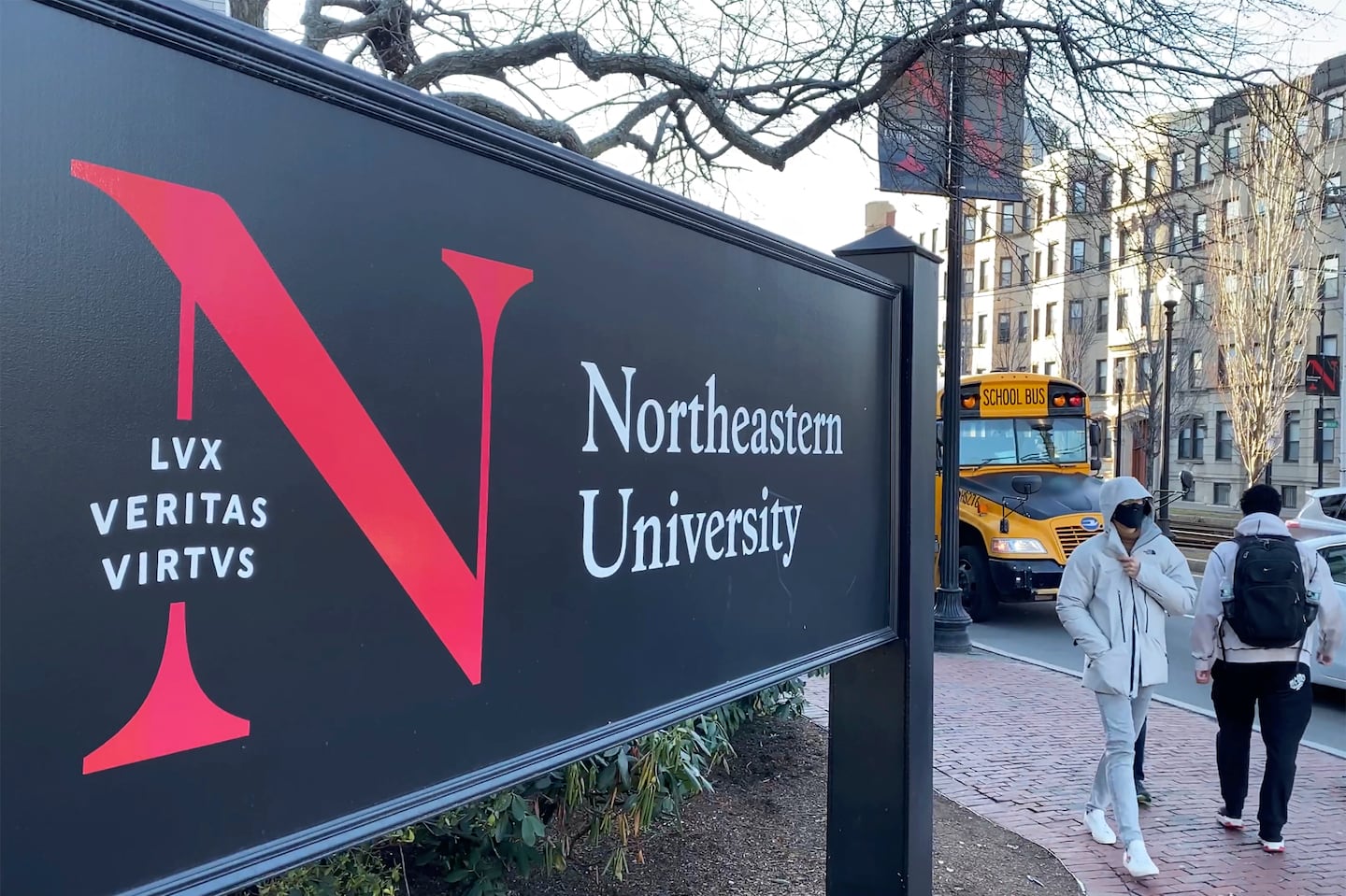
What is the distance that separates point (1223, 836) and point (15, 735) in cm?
585

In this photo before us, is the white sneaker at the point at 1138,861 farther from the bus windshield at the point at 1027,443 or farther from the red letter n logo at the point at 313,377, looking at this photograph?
the bus windshield at the point at 1027,443

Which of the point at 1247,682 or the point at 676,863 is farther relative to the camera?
the point at 1247,682

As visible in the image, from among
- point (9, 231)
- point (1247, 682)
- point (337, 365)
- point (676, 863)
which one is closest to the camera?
point (9, 231)

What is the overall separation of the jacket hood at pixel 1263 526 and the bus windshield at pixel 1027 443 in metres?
8.07

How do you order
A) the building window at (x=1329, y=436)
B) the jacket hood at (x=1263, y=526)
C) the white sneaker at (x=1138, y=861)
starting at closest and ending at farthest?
the white sneaker at (x=1138, y=861) < the jacket hood at (x=1263, y=526) < the building window at (x=1329, y=436)

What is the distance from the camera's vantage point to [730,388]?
218cm

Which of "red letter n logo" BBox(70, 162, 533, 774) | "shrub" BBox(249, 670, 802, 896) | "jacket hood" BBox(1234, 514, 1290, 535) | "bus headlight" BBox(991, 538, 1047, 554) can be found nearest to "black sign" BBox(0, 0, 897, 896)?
"red letter n logo" BBox(70, 162, 533, 774)

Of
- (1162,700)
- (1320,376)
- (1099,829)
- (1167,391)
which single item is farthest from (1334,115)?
(1099,829)

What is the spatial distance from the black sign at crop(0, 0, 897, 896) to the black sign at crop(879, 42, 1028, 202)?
233 inches

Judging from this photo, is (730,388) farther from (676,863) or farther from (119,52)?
(676,863)

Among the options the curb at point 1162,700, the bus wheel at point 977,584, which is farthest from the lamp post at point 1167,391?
the curb at point 1162,700

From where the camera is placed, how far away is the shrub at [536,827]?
309 centimetres

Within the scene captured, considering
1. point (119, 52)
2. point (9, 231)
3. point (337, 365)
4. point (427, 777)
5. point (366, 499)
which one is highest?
point (119, 52)

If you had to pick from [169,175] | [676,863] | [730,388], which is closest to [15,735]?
[169,175]
